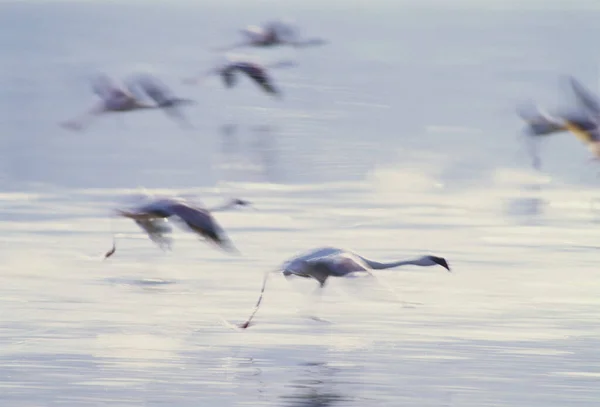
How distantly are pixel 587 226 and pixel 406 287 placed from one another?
257 cm

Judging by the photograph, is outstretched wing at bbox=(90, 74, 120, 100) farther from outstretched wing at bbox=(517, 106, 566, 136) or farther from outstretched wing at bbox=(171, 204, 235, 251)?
outstretched wing at bbox=(171, 204, 235, 251)

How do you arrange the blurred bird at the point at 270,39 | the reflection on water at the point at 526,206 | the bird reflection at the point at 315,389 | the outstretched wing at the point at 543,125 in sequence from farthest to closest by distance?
1. the blurred bird at the point at 270,39
2. the outstretched wing at the point at 543,125
3. the reflection on water at the point at 526,206
4. the bird reflection at the point at 315,389

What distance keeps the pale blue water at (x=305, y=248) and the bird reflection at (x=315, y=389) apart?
18 millimetres

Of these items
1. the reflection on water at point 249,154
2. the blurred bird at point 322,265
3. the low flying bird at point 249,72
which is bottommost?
the reflection on water at point 249,154

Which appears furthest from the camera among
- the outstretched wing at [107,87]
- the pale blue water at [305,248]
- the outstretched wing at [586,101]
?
the outstretched wing at [107,87]

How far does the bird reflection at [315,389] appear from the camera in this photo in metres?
8.99

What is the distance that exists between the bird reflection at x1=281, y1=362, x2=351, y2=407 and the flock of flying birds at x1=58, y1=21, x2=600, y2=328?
53 cm

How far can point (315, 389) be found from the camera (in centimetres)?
924

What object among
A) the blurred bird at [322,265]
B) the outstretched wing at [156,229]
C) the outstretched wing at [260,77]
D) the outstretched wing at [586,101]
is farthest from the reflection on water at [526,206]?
the blurred bird at [322,265]

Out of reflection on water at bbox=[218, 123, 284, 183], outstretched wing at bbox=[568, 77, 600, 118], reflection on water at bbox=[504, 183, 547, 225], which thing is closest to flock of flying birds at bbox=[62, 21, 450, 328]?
reflection on water at bbox=[218, 123, 284, 183]

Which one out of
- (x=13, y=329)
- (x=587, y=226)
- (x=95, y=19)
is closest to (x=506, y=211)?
(x=587, y=226)

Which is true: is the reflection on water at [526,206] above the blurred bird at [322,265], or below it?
below

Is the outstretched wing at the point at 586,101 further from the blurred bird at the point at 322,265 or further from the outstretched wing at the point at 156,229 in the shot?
the blurred bird at the point at 322,265

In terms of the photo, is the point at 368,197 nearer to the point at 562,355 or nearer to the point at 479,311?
the point at 479,311
